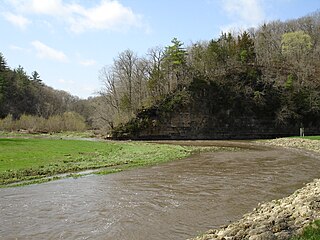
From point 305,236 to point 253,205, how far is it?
647cm

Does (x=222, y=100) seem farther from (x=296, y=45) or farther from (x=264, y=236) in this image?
(x=264, y=236)

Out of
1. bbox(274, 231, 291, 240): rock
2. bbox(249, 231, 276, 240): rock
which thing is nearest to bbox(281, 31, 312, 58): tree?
bbox(274, 231, 291, 240): rock

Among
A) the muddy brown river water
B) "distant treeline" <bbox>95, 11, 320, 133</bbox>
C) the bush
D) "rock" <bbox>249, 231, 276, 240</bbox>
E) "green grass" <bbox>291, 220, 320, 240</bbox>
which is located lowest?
the muddy brown river water

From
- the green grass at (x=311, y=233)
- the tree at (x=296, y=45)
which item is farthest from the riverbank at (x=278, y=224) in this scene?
the tree at (x=296, y=45)

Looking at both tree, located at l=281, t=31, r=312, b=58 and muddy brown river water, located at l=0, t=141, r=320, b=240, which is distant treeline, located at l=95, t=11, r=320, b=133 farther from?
muddy brown river water, located at l=0, t=141, r=320, b=240

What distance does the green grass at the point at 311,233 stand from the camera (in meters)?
7.64

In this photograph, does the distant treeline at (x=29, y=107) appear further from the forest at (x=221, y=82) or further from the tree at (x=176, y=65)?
the tree at (x=176, y=65)

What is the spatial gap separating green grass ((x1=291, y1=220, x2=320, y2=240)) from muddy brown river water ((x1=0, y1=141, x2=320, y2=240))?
3648 mm

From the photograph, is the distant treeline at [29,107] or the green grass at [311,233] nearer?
the green grass at [311,233]

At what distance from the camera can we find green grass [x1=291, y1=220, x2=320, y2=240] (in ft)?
25.1

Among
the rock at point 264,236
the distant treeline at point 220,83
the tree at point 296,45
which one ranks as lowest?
the rock at point 264,236

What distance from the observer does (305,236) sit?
7.85 metres

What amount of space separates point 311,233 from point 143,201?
336 inches

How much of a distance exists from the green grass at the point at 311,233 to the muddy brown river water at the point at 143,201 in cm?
365
